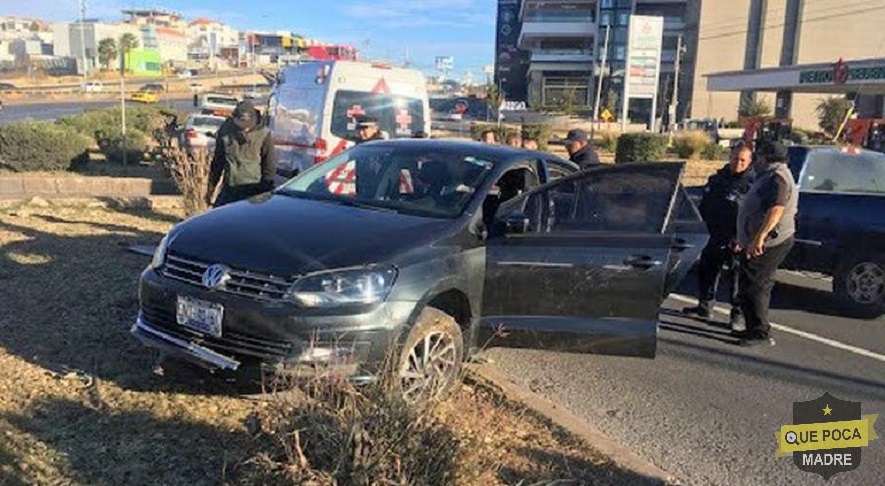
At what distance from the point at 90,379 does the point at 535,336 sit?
2589 mm

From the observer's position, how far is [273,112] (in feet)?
40.5

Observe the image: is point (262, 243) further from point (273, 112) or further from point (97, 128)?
point (97, 128)

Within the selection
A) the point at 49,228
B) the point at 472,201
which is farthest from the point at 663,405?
the point at 49,228

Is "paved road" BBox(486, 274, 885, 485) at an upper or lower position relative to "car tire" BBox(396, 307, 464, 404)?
lower

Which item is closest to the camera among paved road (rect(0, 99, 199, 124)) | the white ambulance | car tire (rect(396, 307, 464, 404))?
car tire (rect(396, 307, 464, 404))

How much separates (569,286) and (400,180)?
4.54ft

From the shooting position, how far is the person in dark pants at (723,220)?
713 centimetres

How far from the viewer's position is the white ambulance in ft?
35.8

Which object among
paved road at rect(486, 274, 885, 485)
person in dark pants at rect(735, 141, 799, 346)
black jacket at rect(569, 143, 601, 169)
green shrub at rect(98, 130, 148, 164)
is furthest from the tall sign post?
person in dark pants at rect(735, 141, 799, 346)

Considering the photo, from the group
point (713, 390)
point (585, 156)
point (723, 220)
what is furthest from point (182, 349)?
point (585, 156)

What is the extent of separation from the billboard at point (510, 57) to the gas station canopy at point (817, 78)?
5287 centimetres

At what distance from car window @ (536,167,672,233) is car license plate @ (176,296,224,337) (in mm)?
2145

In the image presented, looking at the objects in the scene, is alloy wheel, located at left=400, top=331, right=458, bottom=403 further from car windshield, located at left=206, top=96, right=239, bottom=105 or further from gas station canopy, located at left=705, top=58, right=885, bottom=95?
gas station canopy, located at left=705, top=58, right=885, bottom=95

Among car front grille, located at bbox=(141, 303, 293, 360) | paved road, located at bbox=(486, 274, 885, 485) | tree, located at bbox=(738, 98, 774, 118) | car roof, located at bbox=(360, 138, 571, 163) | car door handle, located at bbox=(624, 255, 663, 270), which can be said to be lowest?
paved road, located at bbox=(486, 274, 885, 485)
